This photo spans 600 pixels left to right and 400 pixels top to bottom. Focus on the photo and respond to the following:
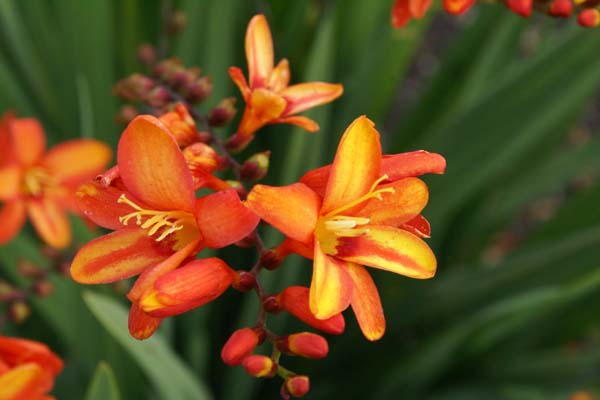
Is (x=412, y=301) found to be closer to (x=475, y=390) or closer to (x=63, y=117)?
(x=475, y=390)

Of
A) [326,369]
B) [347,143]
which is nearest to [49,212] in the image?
[326,369]

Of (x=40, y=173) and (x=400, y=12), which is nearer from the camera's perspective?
(x=400, y=12)

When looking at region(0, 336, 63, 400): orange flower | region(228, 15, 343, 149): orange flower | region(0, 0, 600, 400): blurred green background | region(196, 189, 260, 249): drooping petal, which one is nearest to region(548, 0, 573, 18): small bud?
region(228, 15, 343, 149): orange flower

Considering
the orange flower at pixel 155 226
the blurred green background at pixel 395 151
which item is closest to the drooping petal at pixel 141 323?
the orange flower at pixel 155 226

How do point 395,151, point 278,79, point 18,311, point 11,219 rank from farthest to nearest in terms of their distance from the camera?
point 395,151 < point 11,219 < point 18,311 < point 278,79

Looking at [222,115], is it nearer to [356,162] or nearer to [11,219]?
[356,162]

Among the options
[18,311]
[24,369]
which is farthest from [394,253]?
[18,311]

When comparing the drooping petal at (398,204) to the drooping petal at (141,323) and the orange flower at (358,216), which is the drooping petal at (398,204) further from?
the drooping petal at (141,323)
